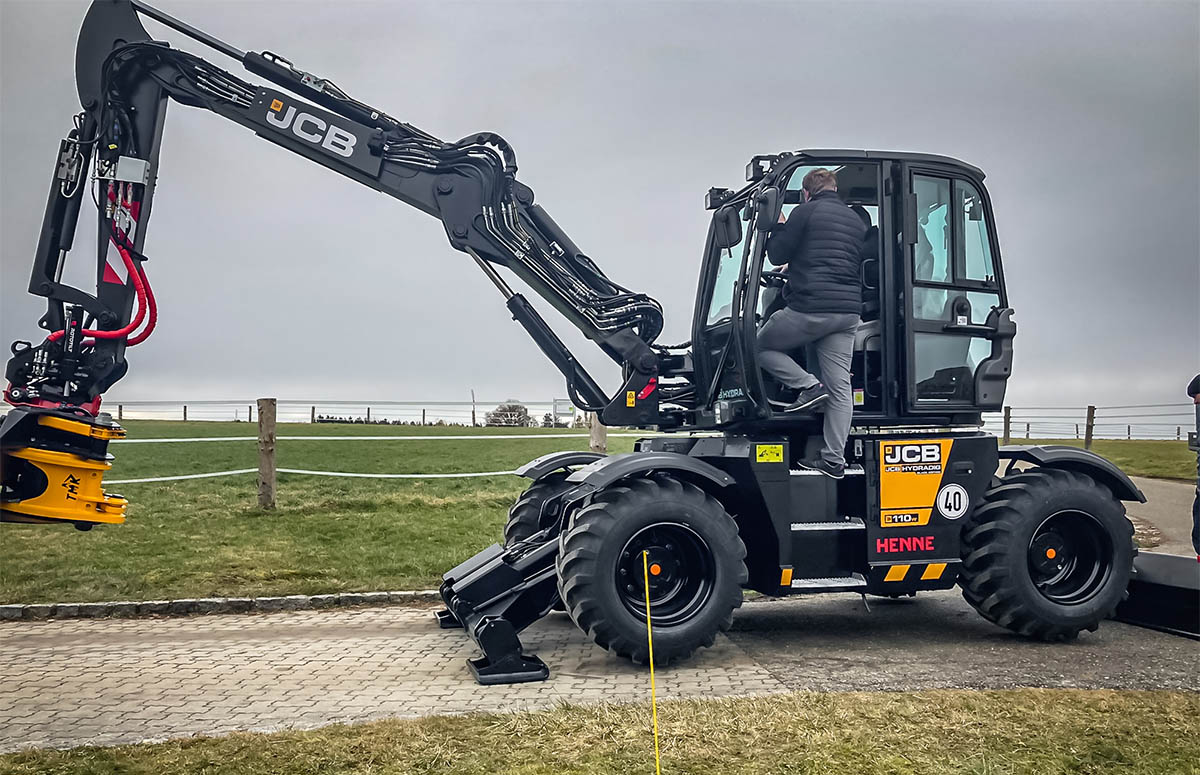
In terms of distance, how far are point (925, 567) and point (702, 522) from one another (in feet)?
6.51

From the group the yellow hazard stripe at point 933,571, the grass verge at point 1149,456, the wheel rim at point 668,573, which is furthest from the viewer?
the grass verge at point 1149,456

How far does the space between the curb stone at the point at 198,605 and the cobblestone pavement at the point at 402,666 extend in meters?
0.19

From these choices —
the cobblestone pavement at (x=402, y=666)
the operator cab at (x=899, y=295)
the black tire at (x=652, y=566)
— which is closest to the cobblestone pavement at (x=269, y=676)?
the cobblestone pavement at (x=402, y=666)

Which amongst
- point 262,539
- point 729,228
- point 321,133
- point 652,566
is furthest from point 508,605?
point 262,539

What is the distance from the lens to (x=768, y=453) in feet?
24.3

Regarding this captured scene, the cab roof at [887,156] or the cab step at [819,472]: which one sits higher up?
the cab roof at [887,156]

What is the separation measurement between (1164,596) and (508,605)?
556 cm

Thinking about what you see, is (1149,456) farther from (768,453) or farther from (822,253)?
(768,453)

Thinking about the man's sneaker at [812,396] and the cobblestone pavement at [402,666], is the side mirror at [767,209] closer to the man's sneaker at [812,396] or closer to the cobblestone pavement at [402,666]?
the man's sneaker at [812,396]

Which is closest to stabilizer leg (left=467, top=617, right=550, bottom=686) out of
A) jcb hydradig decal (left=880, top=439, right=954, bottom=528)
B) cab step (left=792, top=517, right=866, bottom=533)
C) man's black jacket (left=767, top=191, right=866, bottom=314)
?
cab step (left=792, top=517, right=866, bottom=533)

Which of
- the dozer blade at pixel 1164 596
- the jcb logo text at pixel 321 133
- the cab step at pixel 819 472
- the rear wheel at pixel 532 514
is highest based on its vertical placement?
the jcb logo text at pixel 321 133

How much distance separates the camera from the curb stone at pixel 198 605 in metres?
8.88

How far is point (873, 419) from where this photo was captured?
7.80 meters

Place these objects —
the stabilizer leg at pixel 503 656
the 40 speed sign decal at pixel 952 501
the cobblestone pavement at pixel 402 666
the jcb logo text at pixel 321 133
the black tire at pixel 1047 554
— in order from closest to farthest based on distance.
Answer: the cobblestone pavement at pixel 402 666 < the stabilizer leg at pixel 503 656 < the black tire at pixel 1047 554 < the 40 speed sign decal at pixel 952 501 < the jcb logo text at pixel 321 133
